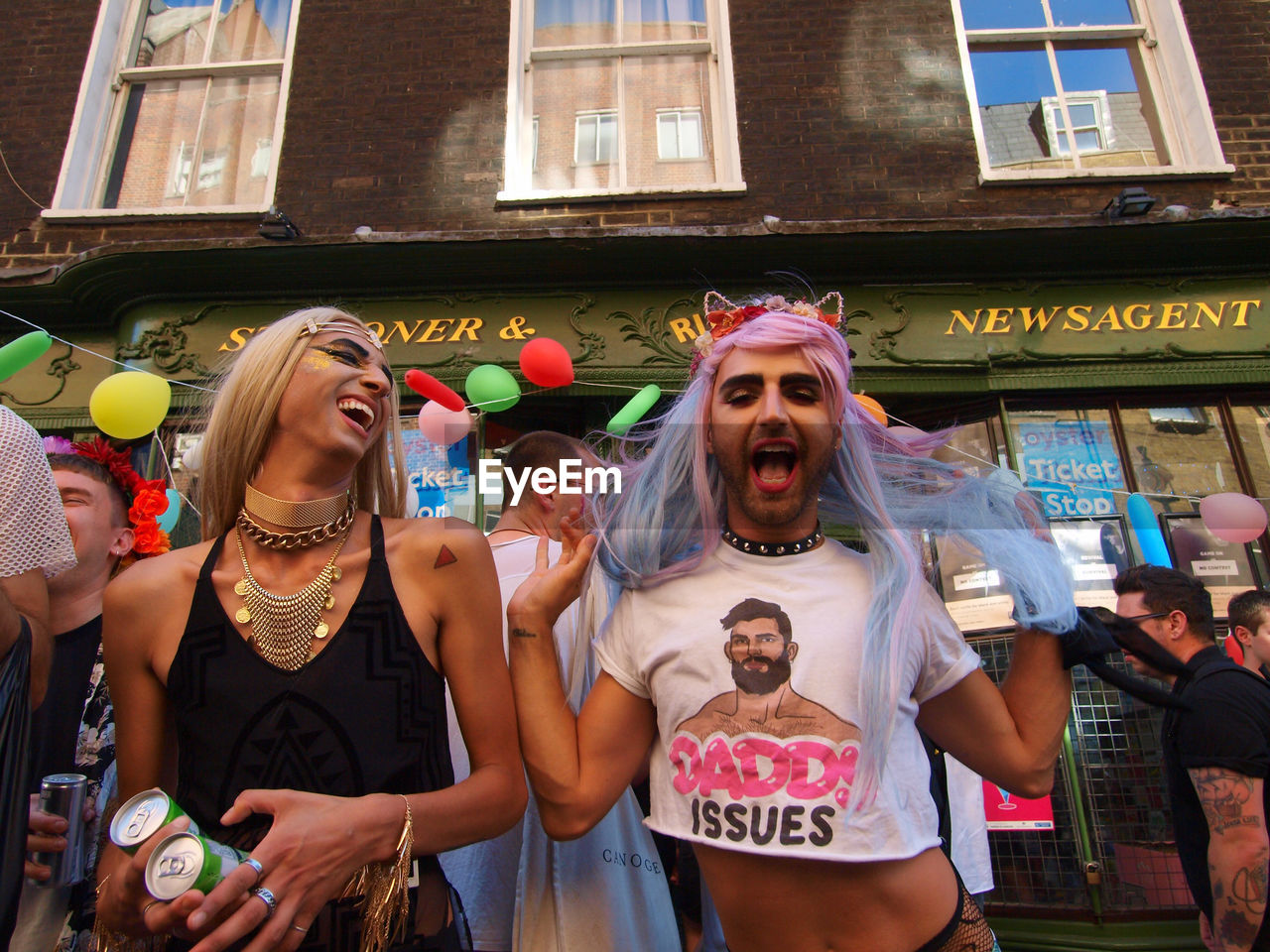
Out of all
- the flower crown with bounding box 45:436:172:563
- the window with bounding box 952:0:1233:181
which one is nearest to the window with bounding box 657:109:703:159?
the window with bounding box 952:0:1233:181

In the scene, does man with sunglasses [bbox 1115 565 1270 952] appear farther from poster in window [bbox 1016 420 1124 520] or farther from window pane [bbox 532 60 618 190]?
window pane [bbox 532 60 618 190]

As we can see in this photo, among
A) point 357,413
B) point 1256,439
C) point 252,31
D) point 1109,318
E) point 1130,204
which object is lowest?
point 357,413

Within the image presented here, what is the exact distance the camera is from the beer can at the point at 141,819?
1.32 m

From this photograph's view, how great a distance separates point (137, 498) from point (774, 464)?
90.9 inches

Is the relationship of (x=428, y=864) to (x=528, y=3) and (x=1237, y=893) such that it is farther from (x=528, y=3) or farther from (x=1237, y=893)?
(x=528, y=3)

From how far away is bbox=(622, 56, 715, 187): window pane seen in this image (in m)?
6.69

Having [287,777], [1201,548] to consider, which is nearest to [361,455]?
[287,777]

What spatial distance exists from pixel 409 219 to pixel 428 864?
572 centimetres

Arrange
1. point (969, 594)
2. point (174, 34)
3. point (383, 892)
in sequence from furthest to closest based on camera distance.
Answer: point (174, 34) < point (969, 594) < point (383, 892)

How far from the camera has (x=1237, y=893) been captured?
110 inches

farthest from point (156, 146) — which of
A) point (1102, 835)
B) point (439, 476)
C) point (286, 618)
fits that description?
point (1102, 835)

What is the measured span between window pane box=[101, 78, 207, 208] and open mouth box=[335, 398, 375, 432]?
6.12 m

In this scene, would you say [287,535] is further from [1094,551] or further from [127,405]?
[1094,551]

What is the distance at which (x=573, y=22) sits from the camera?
7.21 metres
